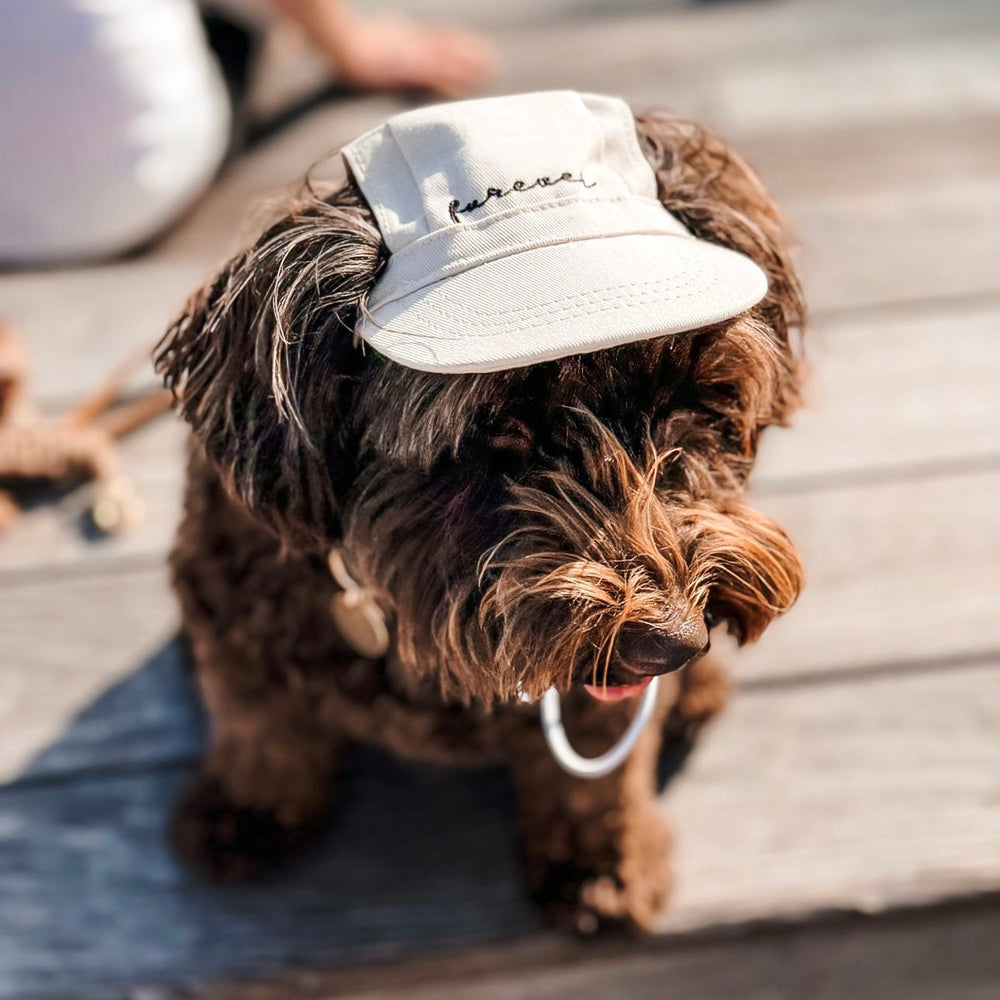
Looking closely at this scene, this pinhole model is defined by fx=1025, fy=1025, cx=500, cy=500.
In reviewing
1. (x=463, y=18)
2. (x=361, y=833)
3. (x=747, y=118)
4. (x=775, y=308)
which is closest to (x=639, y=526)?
(x=775, y=308)

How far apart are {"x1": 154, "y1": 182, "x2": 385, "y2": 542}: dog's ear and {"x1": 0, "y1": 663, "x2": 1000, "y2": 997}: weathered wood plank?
0.65m

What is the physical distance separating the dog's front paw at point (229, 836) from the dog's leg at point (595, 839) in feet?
1.17

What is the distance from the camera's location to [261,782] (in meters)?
1.58

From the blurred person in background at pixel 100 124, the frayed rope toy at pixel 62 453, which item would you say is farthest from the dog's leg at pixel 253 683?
the blurred person in background at pixel 100 124

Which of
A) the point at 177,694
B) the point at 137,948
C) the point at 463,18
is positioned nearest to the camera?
the point at 137,948

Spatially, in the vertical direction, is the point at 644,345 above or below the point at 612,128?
below

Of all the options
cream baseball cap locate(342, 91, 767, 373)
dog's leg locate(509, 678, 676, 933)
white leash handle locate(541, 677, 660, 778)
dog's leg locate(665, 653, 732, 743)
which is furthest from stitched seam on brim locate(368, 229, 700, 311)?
dog's leg locate(665, 653, 732, 743)

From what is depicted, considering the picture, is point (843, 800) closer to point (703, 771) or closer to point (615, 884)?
point (703, 771)

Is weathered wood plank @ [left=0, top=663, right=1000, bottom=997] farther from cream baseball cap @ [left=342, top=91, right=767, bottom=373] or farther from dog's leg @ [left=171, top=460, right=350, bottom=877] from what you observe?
cream baseball cap @ [left=342, top=91, right=767, bottom=373]

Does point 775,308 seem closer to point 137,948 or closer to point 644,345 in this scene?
point 644,345

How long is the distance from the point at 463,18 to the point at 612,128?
2.18 metres

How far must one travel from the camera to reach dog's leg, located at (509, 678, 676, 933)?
150cm

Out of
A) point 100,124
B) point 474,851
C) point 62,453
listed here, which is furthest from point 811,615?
point 100,124

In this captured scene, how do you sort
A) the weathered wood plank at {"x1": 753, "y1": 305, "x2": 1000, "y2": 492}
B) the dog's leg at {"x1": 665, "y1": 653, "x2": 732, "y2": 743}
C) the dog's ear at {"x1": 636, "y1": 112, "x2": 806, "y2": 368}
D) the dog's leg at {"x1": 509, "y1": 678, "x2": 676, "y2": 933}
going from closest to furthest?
the dog's ear at {"x1": 636, "y1": 112, "x2": 806, "y2": 368}, the dog's leg at {"x1": 509, "y1": 678, "x2": 676, "y2": 933}, the dog's leg at {"x1": 665, "y1": 653, "x2": 732, "y2": 743}, the weathered wood plank at {"x1": 753, "y1": 305, "x2": 1000, "y2": 492}
